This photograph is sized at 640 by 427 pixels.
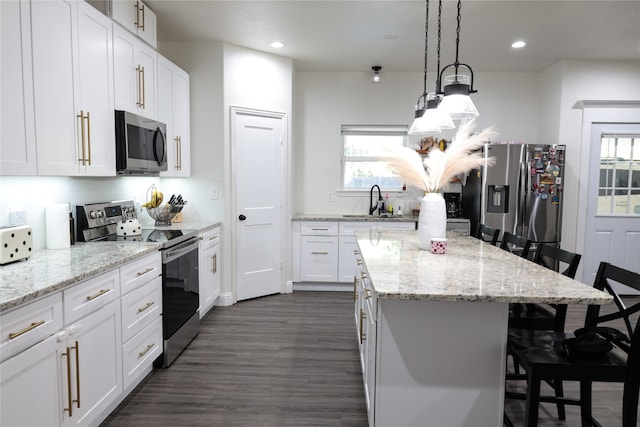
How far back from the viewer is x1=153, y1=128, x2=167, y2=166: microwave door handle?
3.07 metres

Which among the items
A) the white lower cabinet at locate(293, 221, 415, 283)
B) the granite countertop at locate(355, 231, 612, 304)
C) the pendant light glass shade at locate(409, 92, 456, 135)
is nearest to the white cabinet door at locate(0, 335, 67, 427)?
the granite countertop at locate(355, 231, 612, 304)

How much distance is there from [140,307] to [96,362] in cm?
47

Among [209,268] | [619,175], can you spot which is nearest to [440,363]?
[209,268]

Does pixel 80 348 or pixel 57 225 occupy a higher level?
pixel 57 225

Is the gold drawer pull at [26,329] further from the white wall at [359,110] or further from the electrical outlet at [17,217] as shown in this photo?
the white wall at [359,110]

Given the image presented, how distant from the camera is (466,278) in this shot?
1.76m

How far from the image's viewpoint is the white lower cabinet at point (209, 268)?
3.49 meters

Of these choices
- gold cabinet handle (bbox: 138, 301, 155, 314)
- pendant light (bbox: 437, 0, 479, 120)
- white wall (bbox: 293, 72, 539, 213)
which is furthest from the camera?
white wall (bbox: 293, 72, 539, 213)

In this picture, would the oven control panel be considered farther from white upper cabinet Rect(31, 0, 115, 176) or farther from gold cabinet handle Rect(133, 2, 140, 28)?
gold cabinet handle Rect(133, 2, 140, 28)

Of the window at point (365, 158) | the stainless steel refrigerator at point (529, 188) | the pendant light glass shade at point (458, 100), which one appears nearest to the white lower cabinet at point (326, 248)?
the window at point (365, 158)

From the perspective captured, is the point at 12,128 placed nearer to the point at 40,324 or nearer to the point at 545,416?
the point at 40,324

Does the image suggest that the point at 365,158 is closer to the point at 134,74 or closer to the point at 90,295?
the point at 134,74

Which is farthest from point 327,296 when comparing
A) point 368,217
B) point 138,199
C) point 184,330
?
point 138,199

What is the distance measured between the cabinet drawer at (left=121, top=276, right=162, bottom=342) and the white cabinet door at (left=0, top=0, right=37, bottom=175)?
859mm
